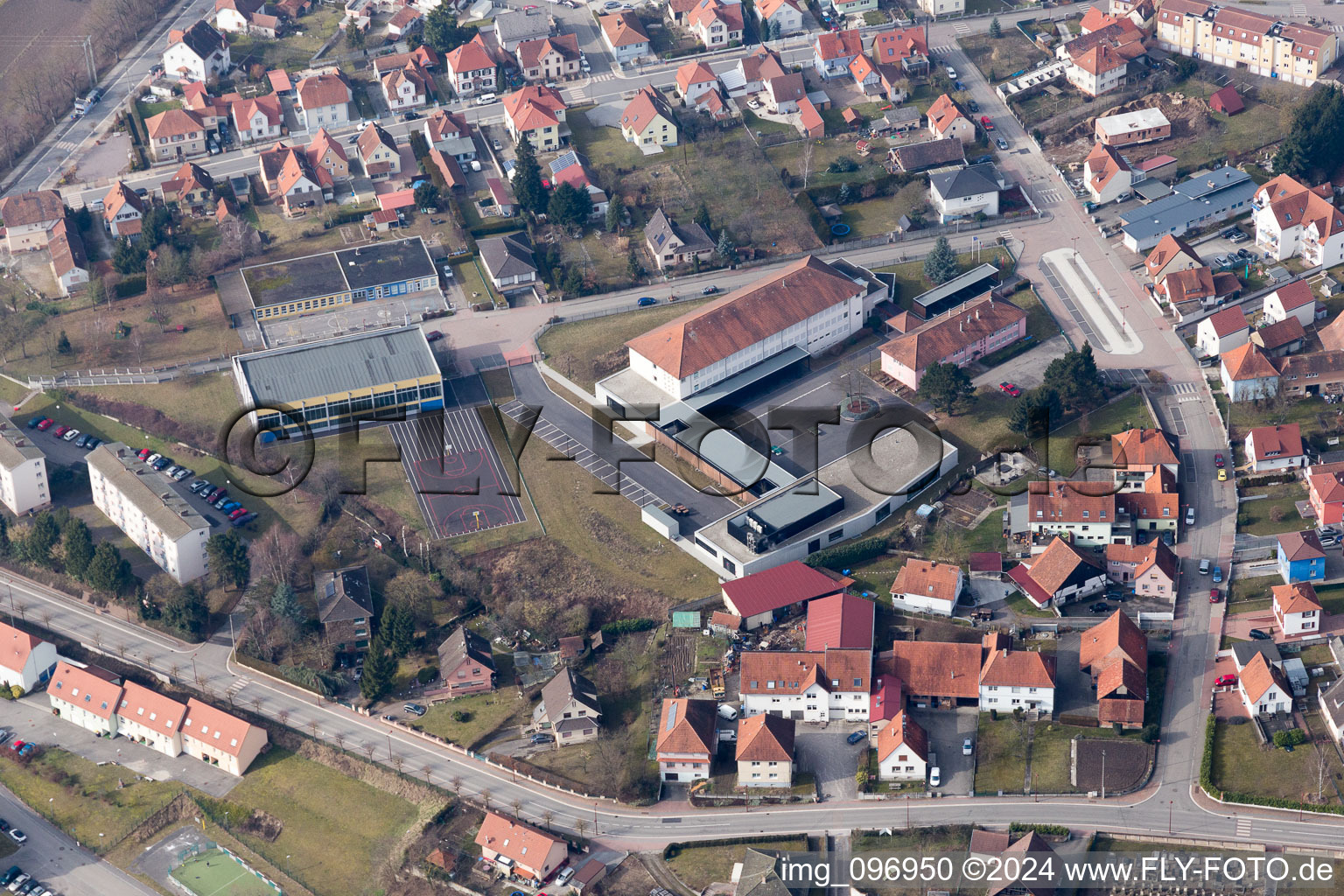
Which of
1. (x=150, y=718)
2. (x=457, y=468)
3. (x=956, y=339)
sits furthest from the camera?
(x=956, y=339)

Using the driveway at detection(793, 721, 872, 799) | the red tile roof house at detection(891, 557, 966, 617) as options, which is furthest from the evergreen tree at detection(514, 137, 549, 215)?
the driveway at detection(793, 721, 872, 799)

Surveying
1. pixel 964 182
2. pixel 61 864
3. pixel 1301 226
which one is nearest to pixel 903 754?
pixel 61 864

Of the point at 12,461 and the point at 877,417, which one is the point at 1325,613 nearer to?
the point at 877,417

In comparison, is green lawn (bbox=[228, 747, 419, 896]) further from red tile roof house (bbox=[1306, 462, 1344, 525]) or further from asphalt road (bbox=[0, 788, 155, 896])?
red tile roof house (bbox=[1306, 462, 1344, 525])

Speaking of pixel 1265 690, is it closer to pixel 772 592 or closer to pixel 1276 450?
pixel 1276 450

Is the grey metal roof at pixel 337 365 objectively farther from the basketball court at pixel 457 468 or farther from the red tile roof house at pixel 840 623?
the red tile roof house at pixel 840 623

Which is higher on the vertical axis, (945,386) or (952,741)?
(945,386)

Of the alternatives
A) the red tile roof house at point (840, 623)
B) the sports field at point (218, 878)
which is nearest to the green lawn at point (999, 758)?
the red tile roof house at point (840, 623)
